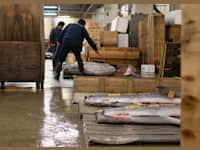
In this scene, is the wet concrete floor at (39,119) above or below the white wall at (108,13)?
below

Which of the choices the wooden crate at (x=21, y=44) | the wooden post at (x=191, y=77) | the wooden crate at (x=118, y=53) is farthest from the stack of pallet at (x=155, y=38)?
the wooden post at (x=191, y=77)

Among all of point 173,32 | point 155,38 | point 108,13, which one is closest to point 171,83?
point 155,38

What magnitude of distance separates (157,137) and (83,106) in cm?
162

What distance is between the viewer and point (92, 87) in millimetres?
5863

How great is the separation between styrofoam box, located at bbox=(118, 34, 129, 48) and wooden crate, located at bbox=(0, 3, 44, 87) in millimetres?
3243

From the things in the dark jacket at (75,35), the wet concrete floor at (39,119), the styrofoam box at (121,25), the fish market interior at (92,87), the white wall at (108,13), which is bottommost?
the wet concrete floor at (39,119)

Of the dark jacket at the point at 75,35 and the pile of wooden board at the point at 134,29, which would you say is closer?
the dark jacket at the point at 75,35

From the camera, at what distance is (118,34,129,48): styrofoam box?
9.42m

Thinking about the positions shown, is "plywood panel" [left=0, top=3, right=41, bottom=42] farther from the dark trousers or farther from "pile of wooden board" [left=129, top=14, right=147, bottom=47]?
"pile of wooden board" [left=129, top=14, right=147, bottom=47]

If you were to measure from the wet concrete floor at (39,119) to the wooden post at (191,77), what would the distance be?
Result: 6.02 feet

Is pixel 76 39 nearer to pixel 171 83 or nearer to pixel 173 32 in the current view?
pixel 173 32

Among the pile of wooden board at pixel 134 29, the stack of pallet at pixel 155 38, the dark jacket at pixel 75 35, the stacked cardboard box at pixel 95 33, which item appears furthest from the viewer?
the pile of wooden board at pixel 134 29

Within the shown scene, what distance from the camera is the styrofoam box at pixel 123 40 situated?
942 centimetres

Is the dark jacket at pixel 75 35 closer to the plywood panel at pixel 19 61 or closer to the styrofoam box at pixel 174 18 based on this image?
the plywood panel at pixel 19 61
